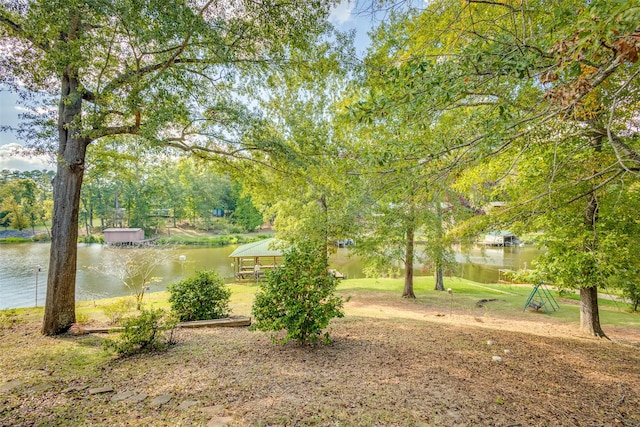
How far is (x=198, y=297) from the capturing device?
18.7 feet

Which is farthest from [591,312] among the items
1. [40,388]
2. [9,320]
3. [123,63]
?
[9,320]

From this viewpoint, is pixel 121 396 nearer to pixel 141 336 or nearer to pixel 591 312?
pixel 141 336

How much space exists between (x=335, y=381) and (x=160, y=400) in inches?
65.3

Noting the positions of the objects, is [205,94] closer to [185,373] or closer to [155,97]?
[155,97]

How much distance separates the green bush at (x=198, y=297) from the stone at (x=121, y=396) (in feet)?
8.93

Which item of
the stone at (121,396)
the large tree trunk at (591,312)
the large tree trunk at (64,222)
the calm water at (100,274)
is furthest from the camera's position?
the calm water at (100,274)

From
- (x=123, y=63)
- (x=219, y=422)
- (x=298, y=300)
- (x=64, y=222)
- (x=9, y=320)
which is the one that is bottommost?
(x=9, y=320)

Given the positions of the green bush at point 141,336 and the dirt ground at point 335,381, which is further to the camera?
the green bush at point 141,336

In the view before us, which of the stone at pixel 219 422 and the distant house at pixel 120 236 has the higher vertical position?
the distant house at pixel 120 236

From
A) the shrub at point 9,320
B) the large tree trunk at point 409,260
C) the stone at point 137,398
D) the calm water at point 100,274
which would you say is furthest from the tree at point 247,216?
the stone at point 137,398

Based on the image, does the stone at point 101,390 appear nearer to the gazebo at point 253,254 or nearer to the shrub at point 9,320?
the shrub at point 9,320

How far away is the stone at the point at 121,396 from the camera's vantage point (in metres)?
2.71

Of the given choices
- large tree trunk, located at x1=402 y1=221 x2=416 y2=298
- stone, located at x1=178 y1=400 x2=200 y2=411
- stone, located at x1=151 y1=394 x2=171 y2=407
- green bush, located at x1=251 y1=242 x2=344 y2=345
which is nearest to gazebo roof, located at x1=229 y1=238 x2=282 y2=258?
large tree trunk, located at x1=402 y1=221 x2=416 y2=298

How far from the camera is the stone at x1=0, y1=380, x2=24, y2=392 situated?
298 cm
